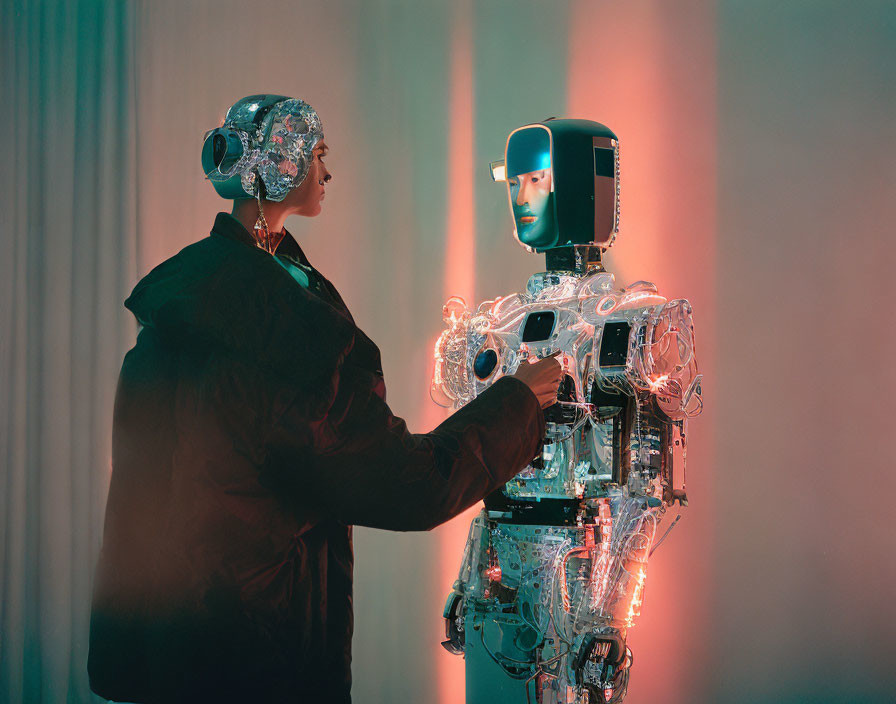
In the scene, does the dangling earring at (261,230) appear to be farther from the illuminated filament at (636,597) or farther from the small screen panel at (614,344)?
the illuminated filament at (636,597)

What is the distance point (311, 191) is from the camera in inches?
60.1

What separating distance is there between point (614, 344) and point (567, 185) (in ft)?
1.73

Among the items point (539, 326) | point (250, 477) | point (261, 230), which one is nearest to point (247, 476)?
point (250, 477)

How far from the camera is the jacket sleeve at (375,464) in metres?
1.16

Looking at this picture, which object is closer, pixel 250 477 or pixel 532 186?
pixel 250 477

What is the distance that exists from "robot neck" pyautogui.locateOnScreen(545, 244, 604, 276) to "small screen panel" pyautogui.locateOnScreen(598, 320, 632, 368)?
0.30 meters

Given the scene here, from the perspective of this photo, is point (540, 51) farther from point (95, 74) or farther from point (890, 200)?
point (95, 74)

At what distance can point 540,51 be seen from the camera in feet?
13.0

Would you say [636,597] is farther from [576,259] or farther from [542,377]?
[542,377]

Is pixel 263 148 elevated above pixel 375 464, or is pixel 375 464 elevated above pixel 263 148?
pixel 263 148

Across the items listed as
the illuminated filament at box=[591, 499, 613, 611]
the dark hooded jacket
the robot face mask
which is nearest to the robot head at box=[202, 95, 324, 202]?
the dark hooded jacket

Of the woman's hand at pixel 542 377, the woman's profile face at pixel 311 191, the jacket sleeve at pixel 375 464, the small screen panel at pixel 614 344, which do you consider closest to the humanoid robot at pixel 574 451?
the small screen panel at pixel 614 344

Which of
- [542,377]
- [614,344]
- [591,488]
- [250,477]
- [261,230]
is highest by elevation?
[261,230]

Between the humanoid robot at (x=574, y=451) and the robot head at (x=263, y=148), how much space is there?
1.14m
